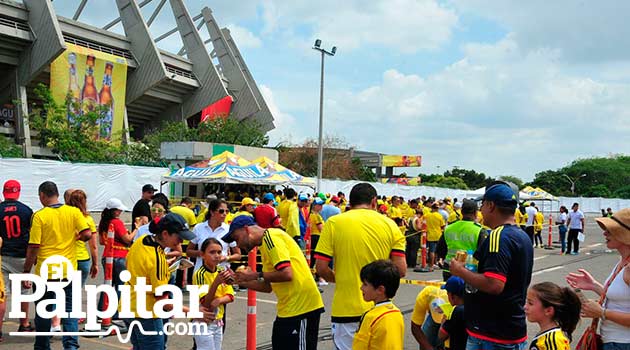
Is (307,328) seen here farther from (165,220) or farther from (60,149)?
(60,149)

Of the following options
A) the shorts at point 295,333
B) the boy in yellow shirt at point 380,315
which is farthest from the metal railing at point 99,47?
the boy in yellow shirt at point 380,315

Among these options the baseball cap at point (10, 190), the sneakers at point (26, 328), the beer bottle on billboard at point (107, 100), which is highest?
the beer bottle on billboard at point (107, 100)

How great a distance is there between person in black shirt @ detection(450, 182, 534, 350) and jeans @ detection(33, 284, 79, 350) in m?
4.30

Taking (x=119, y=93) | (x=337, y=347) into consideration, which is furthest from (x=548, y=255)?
(x=119, y=93)

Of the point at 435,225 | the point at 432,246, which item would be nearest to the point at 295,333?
the point at 435,225

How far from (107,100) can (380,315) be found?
4824 centimetres

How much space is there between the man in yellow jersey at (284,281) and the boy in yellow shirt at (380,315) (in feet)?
2.23

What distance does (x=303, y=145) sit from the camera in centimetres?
6088

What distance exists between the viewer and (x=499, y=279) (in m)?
3.71

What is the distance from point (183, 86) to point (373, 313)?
56891mm


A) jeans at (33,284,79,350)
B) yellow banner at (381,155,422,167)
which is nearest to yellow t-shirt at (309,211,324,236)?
jeans at (33,284,79,350)

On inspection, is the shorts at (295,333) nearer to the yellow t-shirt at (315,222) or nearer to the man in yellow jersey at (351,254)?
the man in yellow jersey at (351,254)

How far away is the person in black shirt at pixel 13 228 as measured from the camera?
22.3ft

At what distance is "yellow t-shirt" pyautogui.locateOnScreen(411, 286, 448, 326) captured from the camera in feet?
16.6
